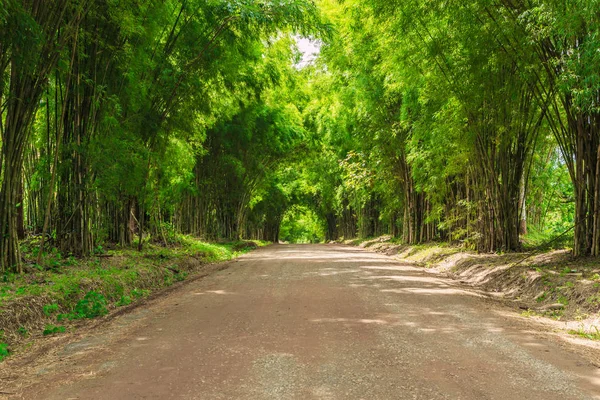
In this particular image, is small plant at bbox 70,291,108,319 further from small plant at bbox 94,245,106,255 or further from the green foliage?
the green foliage

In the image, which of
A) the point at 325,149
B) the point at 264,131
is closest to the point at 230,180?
the point at 264,131

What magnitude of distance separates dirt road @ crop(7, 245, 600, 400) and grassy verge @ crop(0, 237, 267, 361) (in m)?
0.64

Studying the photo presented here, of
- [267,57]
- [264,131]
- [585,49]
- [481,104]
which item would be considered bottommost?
[585,49]

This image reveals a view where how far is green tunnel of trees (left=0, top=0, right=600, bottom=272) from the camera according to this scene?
5836 millimetres

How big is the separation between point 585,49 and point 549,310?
292cm

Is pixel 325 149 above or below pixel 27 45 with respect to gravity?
above

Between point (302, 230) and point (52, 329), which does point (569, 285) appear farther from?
point (302, 230)


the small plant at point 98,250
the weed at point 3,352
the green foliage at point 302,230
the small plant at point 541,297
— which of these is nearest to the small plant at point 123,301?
the weed at point 3,352

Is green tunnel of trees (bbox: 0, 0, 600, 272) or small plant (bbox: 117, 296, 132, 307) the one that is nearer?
green tunnel of trees (bbox: 0, 0, 600, 272)

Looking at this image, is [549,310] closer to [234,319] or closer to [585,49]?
[585,49]

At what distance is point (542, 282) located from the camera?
631 centimetres

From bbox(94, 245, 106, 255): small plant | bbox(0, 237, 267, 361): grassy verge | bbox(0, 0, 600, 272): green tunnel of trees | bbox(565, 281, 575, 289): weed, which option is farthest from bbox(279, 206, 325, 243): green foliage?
bbox(565, 281, 575, 289): weed

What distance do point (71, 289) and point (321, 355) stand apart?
360cm

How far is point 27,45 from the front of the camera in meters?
4.84
